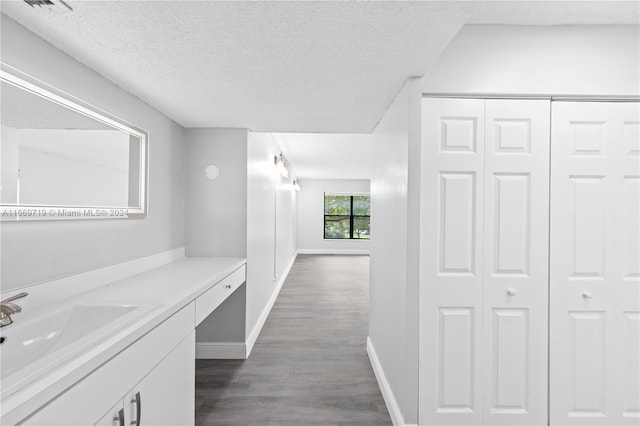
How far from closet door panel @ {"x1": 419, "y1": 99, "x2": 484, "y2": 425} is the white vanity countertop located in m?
1.40

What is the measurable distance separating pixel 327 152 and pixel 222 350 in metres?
4.05

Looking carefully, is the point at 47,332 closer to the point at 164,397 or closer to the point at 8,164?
the point at 164,397

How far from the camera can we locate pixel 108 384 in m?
1.09

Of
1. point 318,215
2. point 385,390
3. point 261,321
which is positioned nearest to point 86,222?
point 385,390

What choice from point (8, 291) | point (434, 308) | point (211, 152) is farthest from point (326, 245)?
point (8, 291)

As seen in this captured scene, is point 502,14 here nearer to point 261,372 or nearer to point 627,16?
point 627,16

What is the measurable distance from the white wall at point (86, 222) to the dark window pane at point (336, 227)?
319 inches

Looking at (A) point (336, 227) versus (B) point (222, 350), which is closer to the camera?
(B) point (222, 350)

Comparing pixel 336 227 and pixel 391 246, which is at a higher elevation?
pixel 391 246

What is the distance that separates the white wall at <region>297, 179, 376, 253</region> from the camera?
10820 mm

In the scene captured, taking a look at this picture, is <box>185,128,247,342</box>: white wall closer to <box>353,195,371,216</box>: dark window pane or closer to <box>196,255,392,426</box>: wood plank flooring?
<box>196,255,392,426</box>: wood plank flooring

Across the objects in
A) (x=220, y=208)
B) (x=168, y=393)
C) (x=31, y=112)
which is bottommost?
(x=168, y=393)

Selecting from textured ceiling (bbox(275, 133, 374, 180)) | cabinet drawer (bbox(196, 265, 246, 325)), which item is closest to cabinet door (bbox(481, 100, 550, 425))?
cabinet drawer (bbox(196, 265, 246, 325))

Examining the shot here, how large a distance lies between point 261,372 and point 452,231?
2017 mm
